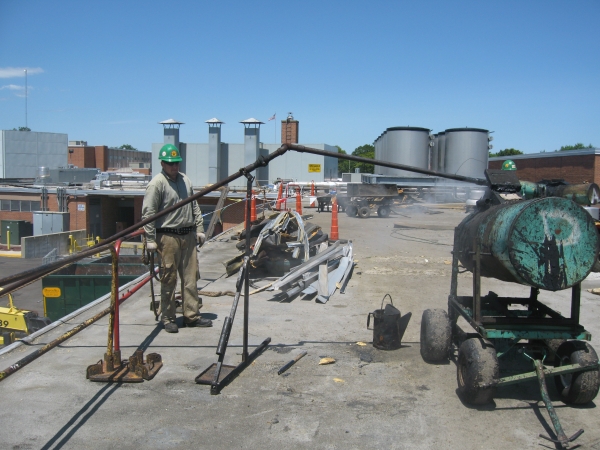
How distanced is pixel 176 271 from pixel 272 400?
7.87 ft

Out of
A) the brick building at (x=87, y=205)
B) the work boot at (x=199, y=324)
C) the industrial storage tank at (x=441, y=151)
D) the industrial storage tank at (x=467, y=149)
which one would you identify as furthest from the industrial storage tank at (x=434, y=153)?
the work boot at (x=199, y=324)

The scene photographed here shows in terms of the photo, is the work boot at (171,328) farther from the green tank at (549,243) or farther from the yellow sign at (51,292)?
the yellow sign at (51,292)

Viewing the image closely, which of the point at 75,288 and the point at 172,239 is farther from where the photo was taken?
the point at 75,288

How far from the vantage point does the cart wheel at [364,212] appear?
24.1m

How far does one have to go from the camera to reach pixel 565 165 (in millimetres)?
33312

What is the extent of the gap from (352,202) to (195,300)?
1895cm

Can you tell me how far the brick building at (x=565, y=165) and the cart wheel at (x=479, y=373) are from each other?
86.2ft

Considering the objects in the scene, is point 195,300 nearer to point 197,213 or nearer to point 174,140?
point 197,213

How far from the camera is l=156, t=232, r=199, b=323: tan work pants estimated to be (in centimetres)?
612

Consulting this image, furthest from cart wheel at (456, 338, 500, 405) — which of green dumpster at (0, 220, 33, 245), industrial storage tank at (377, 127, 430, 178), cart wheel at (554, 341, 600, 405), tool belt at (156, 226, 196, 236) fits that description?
green dumpster at (0, 220, 33, 245)

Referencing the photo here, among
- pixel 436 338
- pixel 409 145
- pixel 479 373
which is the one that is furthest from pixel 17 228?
pixel 479 373

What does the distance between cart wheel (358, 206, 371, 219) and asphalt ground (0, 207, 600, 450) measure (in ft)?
57.1

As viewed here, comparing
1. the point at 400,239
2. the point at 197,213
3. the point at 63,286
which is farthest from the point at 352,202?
the point at 197,213

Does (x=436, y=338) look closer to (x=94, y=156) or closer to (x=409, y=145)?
(x=409, y=145)
